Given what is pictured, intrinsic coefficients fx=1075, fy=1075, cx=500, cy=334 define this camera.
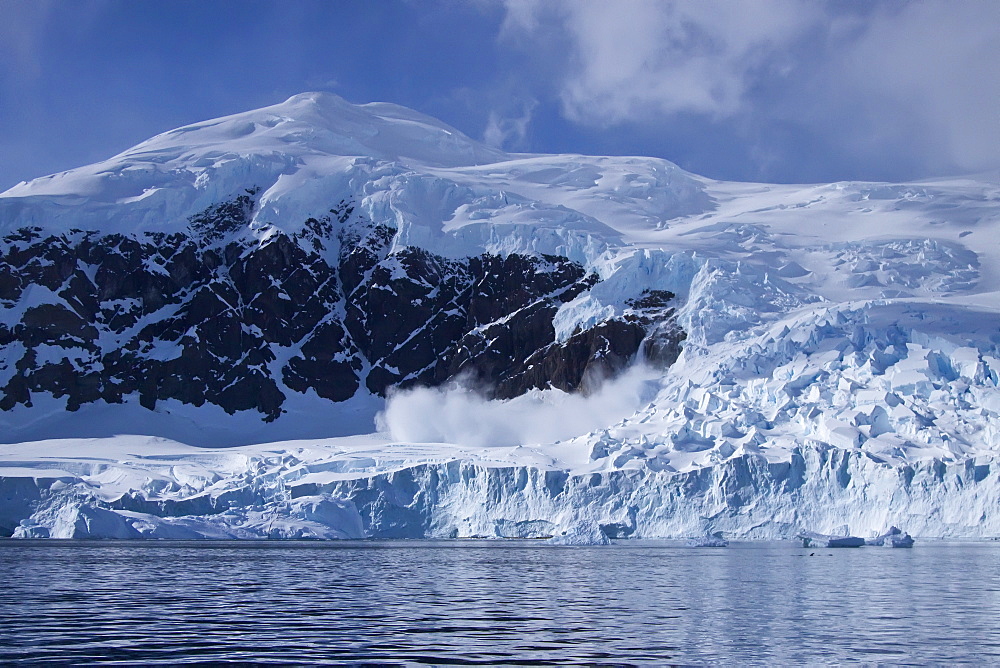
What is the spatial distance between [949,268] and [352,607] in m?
71.8

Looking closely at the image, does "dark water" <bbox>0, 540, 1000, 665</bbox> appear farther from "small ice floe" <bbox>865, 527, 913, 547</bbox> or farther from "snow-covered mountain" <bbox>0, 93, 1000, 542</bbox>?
"snow-covered mountain" <bbox>0, 93, 1000, 542</bbox>

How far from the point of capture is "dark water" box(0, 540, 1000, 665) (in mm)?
15680

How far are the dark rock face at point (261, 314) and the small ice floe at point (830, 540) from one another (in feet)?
146

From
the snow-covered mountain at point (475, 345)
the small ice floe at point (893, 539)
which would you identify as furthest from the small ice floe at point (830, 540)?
the snow-covered mountain at point (475, 345)

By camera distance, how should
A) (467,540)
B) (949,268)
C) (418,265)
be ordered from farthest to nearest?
(418,265) → (949,268) → (467,540)

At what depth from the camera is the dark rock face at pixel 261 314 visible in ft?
326

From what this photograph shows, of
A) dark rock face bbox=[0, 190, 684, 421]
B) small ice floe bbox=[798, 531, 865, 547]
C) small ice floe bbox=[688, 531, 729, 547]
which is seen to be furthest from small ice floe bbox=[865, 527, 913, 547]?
dark rock face bbox=[0, 190, 684, 421]

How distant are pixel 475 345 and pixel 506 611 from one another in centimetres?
8251

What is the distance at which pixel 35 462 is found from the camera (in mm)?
69375

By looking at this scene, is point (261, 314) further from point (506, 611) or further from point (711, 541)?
point (506, 611)

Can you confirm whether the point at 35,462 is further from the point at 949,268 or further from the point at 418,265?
the point at 949,268

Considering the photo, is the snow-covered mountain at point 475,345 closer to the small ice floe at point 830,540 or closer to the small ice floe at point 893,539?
the small ice floe at point 893,539

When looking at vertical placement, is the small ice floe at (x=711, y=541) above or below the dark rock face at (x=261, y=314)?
below

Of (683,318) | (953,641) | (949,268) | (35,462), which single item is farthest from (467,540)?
(953,641)
